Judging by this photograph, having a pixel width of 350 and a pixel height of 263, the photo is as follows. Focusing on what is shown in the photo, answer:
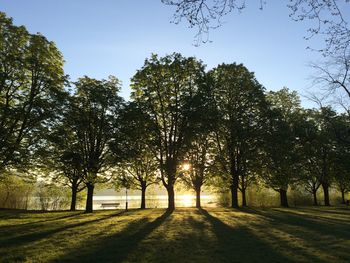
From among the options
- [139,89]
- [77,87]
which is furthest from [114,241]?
[77,87]

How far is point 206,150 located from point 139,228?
75.7ft

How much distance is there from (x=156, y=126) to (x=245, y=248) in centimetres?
2372

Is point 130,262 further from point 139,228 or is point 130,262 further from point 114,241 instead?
point 139,228

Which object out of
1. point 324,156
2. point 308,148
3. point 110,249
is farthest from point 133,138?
point 324,156

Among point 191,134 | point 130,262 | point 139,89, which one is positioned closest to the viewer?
point 130,262

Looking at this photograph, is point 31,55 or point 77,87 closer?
point 31,55

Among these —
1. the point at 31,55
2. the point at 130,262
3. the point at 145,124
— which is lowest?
the point at 130,262

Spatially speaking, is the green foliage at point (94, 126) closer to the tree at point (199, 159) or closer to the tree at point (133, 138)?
the tree at point (133, 138)

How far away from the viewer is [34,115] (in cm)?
2877

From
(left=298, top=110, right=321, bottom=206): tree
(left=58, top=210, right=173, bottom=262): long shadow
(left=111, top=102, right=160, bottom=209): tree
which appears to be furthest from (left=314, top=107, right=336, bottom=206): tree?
(left=58, top=210, right=173, bottom=262): long shadow

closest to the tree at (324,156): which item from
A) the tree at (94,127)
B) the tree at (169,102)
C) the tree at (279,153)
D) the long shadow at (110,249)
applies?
the tree at (279,153)

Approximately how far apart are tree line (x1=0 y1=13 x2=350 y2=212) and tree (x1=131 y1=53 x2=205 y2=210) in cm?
11

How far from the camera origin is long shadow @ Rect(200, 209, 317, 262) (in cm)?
1202

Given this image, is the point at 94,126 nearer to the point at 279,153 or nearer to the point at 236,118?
the point at 236,118
